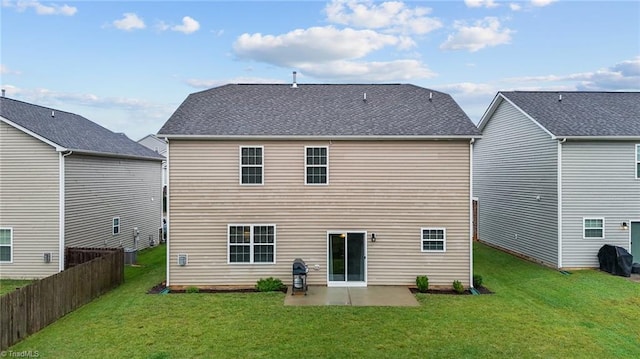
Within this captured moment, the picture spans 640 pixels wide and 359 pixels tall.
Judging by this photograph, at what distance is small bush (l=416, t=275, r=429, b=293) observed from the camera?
11852 millimetres

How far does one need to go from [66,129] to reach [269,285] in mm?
10990

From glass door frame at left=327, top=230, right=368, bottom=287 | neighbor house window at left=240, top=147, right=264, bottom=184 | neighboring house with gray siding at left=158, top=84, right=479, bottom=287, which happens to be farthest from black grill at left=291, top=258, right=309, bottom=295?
neighbor house window at left=240, top=147, right=264, bottom=184

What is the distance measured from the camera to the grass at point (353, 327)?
25.0 feet

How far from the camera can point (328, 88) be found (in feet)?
50.6

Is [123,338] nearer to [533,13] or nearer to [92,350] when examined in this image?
[92,350]

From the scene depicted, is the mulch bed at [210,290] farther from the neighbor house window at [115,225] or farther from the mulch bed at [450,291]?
the neighbor house window at [115,225]

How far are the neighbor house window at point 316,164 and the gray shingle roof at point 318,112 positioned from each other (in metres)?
0.54

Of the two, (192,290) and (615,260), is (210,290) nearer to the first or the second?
(192,290)

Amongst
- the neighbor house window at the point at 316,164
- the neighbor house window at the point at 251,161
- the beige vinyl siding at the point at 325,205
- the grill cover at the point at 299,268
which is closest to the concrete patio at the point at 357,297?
the beige vinyl siding at the point at 325,205

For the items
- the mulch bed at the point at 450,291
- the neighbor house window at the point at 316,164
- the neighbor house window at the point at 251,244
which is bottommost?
the mulch bed at the point at 450,291

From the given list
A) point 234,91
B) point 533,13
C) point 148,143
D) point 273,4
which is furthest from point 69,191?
point 148,143

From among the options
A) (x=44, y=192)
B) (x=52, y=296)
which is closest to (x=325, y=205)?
(x=52, y=296)

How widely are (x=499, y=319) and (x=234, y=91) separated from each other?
11673 mm

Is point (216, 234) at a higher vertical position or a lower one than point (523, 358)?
higher
